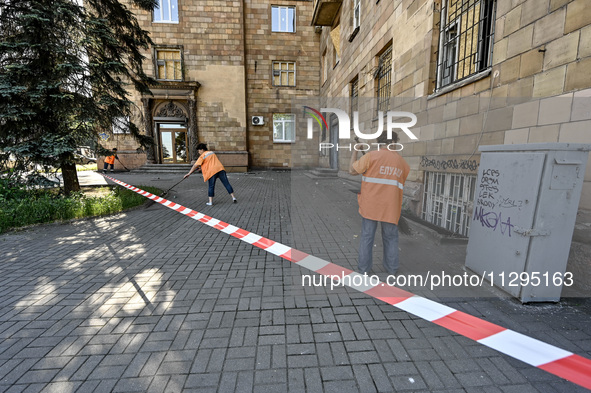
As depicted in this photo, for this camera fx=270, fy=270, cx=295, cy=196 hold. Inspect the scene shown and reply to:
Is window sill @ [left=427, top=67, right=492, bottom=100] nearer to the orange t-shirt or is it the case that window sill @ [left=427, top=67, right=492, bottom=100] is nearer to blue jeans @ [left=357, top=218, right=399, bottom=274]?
blue jeans @ [left=357, top=218, right=399, bottom=274]

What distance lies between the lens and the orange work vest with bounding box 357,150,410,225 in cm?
331

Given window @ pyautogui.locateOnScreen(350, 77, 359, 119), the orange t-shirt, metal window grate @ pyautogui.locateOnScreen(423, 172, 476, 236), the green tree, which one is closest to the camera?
metal window grate @ pyautogui.locateOnScreen(423, 172, 476, 236)

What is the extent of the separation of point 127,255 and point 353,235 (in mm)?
3910

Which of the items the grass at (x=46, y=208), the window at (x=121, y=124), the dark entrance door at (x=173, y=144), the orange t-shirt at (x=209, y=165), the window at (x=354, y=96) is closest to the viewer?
the grass at (x=46, y=208)

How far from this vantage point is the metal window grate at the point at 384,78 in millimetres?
8672

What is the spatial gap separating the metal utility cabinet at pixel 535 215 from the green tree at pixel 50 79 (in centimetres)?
899

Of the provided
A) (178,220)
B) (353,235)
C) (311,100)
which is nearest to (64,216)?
(178,220)

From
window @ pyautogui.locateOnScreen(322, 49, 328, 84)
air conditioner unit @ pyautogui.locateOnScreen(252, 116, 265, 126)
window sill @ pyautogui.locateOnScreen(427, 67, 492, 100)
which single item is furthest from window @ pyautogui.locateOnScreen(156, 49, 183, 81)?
window sill @ pyautogui.locateOnScreen(427, 67, 492, 100)

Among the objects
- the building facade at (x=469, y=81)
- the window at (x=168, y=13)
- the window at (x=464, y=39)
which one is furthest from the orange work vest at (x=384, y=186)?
the window at (x=168, y=13)

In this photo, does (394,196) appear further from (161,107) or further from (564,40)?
(161,107)

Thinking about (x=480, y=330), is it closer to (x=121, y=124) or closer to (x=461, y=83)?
(x=461, y=83)

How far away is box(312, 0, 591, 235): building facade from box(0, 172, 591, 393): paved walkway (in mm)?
1883

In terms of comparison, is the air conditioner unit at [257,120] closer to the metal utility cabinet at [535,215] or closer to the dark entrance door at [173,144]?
the dark entrance door at [173,144]

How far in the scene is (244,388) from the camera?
6.16 ft
